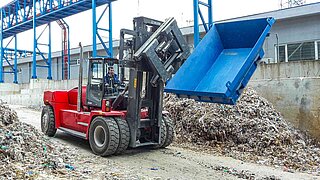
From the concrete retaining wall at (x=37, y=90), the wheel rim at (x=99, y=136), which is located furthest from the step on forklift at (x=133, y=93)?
the concrete retaining wall at (x=37, y=90)

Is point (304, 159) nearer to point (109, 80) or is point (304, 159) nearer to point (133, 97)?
point (133, 97)

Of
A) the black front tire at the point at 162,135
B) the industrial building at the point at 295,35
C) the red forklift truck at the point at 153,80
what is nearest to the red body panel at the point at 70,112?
the red forklift truck at the point at 153,80

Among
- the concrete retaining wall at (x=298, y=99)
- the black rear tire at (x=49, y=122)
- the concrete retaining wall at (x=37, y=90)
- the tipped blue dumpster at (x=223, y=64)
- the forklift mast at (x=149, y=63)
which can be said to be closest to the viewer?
the tipped blue dumpster at (x=223, y=64)

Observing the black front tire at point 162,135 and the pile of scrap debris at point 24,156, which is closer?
the pile of scrap debris at point 24,156

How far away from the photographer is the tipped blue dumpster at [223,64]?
16.7ft

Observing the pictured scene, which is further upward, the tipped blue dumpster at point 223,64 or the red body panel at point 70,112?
the tipped blue dumpster at point 223,64

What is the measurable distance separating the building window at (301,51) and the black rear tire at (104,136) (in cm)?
1137

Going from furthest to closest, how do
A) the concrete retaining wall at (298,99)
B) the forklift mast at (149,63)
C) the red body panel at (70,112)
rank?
1. the concrete retaining wall at (298,99)
2. the red body panel at (70,112)
3. the forklift mast at (149,63)

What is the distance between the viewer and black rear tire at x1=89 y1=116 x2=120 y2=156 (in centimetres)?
660

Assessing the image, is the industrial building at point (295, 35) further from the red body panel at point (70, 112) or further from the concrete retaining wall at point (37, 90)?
the concrete retaining wall at point (37, 90)

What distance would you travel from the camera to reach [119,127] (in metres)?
6.71

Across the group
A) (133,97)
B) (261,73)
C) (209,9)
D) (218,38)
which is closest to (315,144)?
(261,73)

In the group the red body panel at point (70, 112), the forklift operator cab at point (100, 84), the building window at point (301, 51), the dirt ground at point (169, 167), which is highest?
the building window at point (301, 51)

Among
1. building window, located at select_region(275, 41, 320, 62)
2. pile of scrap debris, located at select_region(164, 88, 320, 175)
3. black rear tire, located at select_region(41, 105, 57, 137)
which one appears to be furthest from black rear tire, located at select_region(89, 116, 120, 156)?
building window, located at select_region(275, 41, 320, 62)
